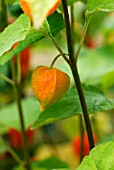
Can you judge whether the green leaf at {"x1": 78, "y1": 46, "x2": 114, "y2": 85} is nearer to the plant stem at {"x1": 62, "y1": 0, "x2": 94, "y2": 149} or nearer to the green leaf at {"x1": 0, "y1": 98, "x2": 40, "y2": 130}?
the green leaf at {"x1": 0, "y1": 98, "x2": 40, "y2": 130}

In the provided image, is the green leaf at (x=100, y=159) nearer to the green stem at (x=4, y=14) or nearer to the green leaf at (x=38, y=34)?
the green leaf at (x=38, y=34)

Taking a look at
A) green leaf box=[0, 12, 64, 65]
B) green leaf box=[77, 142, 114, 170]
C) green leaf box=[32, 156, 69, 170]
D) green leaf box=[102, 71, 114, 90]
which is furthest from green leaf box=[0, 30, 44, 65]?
green leaf box=[32, 156, 69, 170]

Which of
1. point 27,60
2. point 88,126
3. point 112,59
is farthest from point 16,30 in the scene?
point 27,60

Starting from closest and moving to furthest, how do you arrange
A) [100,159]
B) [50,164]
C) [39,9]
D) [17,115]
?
[39,9] → [100,159] → [50,164] → [17,115]

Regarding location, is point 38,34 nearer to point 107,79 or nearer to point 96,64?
point 107,79

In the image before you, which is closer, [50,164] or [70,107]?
[70,107]

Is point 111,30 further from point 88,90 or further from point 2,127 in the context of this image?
point 88,90

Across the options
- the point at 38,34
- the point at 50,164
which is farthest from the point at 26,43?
the point at 50,164
